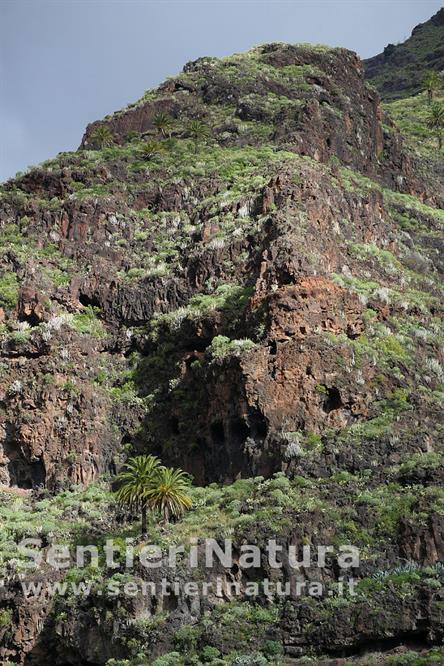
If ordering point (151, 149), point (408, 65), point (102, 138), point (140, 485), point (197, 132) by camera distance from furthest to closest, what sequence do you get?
point (408, 65) → point (102, 138) → point (197, 132) → point (151, 149) → point (140, 485)

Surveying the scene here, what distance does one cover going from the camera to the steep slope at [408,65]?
→ 164m

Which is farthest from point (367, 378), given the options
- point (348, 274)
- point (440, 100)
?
point (440, 100)

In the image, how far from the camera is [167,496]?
51625mm

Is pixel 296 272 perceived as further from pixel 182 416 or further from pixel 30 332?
pixel 30 332

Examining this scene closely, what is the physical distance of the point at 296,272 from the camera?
59.5 metres

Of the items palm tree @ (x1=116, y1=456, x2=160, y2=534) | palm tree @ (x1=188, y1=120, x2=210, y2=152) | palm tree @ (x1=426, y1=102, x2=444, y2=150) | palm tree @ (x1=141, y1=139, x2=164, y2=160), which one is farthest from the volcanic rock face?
palm tree @ (x1=426, y1=102, x2=444, y2=150)

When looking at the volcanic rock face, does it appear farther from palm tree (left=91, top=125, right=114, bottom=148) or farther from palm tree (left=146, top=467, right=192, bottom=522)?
palm tree (left=146, top=467, right=192, bottom=522)

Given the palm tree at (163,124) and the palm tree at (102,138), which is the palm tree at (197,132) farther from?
the palm tree at (102,138)

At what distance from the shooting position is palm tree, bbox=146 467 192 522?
51.5 metres

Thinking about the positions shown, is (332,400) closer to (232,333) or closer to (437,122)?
(232,333)

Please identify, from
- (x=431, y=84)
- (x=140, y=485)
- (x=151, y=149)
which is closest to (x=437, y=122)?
(x=431, y=84)

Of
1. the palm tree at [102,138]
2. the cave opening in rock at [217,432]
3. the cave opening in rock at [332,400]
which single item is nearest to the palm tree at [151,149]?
the palm tree at [102,138]

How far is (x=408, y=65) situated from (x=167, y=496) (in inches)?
5664

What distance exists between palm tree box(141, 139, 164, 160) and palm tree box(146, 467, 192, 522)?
42.3m
